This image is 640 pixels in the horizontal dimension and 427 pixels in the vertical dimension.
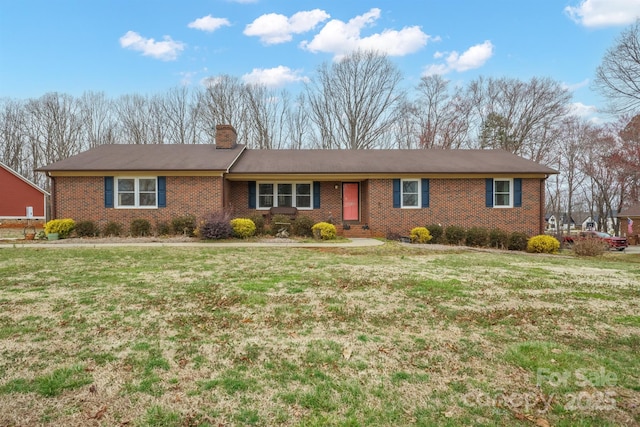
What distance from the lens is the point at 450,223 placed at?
52.0 feet

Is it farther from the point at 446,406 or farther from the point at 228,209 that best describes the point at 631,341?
the point at 228,209

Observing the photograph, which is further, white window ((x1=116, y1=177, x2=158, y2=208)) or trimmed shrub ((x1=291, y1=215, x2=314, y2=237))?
white window ((x1=116, y1=177, x2=158, y2=208))

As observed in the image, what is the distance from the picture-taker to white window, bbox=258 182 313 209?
17.0m

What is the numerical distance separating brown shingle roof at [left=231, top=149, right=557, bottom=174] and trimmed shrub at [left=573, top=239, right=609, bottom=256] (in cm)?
398

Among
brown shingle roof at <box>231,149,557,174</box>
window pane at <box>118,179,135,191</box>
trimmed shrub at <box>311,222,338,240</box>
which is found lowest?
trimmed shrub at <box>311,222,338,240</box>

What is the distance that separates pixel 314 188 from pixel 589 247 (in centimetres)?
1118

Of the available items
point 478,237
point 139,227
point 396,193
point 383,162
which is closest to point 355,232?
point 396,193

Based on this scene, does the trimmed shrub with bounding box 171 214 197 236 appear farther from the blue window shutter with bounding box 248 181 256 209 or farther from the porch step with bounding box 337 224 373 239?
the porch step with bounding box 337 224 373 239

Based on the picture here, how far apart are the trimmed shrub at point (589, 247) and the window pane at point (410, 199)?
620 cm

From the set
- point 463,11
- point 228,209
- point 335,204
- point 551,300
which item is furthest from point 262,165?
point 551,300

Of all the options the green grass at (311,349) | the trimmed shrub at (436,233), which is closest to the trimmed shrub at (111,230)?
the green grass at (311,349)

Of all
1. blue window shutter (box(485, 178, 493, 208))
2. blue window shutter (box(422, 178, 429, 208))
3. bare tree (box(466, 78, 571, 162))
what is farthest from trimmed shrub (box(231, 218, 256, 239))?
bare tree (box(466, 78, 571, 162))

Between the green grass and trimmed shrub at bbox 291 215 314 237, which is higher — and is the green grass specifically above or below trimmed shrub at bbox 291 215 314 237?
below

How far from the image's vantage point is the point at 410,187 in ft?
52.5
